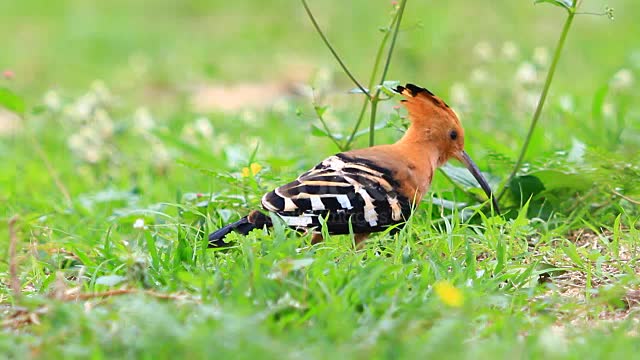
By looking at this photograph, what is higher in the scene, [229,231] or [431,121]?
[431,121]

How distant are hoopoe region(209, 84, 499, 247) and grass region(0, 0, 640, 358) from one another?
0.10 meters

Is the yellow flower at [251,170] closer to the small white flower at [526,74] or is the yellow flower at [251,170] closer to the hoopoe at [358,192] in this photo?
the hoopoe at [358,192]

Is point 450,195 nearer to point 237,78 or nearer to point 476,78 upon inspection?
point 476,78

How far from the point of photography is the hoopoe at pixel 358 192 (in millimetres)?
3932

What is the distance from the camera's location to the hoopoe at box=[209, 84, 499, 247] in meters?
3.93

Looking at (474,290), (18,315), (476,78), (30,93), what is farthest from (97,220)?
(30,93)

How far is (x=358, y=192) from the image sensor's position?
3963 millimetres

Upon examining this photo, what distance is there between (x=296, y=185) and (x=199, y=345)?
1.40 meters

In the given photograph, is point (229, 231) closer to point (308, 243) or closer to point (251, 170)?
point (308, 243)

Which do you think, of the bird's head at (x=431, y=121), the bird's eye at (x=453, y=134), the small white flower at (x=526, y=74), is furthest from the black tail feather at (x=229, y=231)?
the small white flower at (x=526, y=74)

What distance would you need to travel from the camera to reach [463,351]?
2789 millimetres

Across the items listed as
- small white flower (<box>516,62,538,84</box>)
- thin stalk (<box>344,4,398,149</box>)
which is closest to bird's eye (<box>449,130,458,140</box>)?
thin stalk (<box>344,4,398,149</box>)

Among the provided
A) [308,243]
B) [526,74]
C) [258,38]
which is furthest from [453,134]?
[258,38]

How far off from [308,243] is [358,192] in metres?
0.27
